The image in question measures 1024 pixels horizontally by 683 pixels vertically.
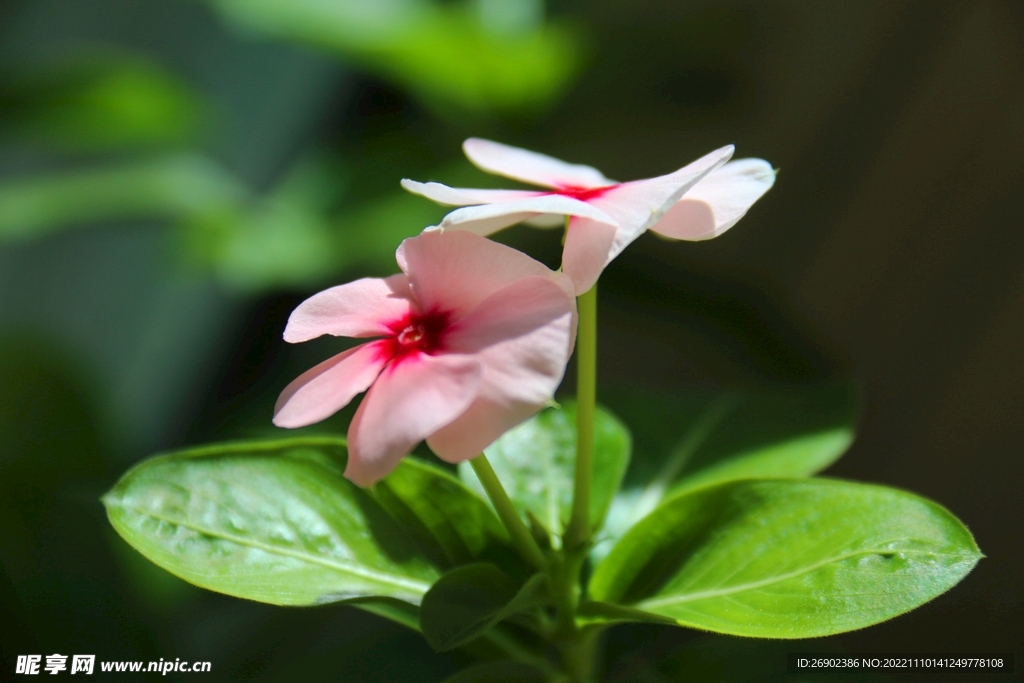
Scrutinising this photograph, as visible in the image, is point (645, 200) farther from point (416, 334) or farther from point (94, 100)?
point (94, 100)

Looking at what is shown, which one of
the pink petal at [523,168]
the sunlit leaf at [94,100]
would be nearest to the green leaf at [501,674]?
the pink petal at [523,168]

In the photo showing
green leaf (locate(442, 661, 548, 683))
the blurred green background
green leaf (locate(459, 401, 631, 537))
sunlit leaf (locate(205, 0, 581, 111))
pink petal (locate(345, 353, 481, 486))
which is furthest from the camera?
sunlit leaf (locate(205, 0, 581, 111))

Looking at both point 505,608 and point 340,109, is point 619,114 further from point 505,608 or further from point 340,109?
point 505,608

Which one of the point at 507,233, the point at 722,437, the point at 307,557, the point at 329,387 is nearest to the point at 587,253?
the point at 329,387

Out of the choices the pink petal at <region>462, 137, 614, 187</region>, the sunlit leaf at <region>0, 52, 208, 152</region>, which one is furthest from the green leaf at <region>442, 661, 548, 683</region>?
the sunlit leaf at <region>0, 52, 208, 152</region>

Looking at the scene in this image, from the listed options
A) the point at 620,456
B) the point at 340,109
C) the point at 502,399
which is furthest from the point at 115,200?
the point at 502,399

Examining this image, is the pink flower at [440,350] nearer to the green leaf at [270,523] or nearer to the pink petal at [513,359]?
the pink petal at [513,359]

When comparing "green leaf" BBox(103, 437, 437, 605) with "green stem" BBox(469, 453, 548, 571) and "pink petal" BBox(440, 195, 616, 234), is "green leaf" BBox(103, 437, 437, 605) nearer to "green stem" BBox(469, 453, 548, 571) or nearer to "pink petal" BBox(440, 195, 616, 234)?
"green stem" BBox(469, 453, 548, 571)
